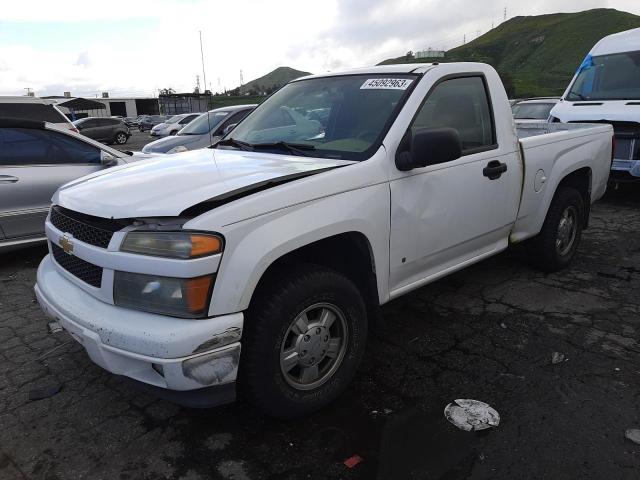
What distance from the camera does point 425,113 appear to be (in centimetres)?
322

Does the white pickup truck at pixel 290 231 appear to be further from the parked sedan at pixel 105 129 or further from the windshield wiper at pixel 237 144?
the parked sedan at pixel 105 129

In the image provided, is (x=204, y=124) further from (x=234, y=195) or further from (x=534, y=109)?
(x=234, y=195)

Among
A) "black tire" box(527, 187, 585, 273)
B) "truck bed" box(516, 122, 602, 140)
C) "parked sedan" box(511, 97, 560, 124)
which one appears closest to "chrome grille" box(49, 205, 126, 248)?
"black tire" box(527, 187, 585, 273)

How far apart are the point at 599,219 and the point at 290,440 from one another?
19.2 ft

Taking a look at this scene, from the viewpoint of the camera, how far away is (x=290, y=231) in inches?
93.8

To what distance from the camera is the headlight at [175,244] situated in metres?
2.16

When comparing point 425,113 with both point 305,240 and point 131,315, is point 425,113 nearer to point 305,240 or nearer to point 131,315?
point 305,240

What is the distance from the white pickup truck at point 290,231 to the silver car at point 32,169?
2.59 meters

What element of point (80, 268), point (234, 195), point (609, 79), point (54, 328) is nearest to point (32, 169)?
point (54, 328)

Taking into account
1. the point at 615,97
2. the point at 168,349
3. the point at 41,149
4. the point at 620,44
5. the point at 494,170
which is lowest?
the point at 168,349

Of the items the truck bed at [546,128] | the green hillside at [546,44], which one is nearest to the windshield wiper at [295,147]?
the truck bed at [546,128]

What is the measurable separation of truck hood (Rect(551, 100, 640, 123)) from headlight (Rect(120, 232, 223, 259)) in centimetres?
694

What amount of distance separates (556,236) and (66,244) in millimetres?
3890

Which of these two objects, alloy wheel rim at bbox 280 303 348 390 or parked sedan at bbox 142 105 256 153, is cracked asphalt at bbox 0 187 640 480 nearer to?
alloy wheel rim at bbox 280 303 348 390
